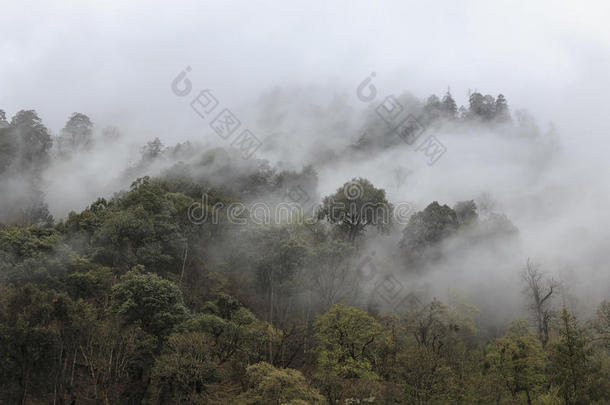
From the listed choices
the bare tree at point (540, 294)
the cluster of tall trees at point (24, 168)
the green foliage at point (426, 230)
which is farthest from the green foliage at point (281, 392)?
the cluster of tall trees at point (24, 168)

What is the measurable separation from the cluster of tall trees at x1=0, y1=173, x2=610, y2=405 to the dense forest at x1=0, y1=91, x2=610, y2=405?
13 centimetres

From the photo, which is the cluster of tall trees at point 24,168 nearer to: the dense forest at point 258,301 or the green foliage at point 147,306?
the dense forest at point 258,301

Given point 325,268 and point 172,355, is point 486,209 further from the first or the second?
point 172,355

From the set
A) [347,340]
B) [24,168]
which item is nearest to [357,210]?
[347,340]

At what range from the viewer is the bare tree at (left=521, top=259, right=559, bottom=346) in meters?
38.8

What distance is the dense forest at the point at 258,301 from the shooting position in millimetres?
25094

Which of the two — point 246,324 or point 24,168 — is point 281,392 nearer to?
point 246,324

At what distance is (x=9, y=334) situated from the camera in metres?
24.4

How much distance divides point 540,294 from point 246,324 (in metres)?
29.8

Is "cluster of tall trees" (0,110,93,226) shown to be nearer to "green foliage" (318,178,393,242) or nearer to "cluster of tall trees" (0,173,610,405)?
"cluster of tall trees" (0,173,610,405)

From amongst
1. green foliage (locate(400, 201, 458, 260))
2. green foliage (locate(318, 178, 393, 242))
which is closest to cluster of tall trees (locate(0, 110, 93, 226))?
green foliage (locate(318, 178, 393, 242))

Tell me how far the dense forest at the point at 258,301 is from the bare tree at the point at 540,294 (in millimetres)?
312

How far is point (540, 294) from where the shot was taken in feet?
147

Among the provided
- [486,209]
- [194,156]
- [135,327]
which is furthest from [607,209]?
[135,327]
